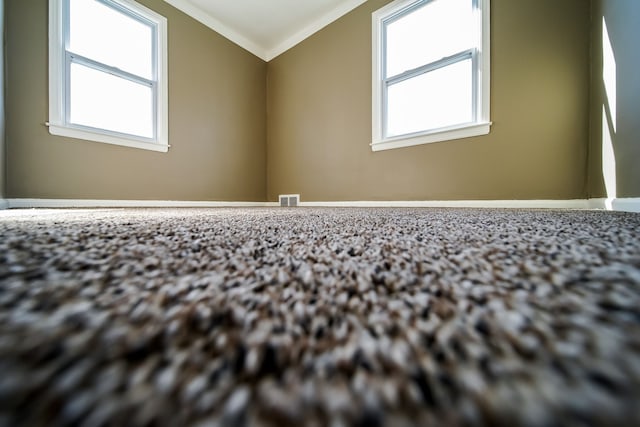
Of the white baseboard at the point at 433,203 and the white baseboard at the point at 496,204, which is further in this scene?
the white baseboard at the point at 496,204

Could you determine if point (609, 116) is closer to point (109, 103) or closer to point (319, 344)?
point (319, 344)

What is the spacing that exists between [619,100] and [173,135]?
2767 mm

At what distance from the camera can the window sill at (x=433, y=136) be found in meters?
1.59

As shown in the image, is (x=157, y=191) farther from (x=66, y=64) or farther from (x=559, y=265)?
(x=559, y=265)

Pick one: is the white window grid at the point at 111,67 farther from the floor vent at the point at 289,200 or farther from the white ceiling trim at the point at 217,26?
the floor vent at the point at 289,200

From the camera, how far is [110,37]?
1.76 metres

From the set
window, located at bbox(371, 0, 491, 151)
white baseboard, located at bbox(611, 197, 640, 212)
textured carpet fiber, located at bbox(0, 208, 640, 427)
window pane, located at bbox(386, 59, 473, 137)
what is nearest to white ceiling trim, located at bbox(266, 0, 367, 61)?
window, located at bbox(371, 0, 491, 151)

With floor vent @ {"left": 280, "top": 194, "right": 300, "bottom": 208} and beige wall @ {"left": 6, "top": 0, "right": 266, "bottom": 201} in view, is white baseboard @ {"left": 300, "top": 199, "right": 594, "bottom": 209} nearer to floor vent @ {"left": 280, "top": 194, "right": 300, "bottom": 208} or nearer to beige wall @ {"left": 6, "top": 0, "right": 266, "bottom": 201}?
floor vent @ {"left": 280, "top": 194, "right": 300, "bottom": 208}

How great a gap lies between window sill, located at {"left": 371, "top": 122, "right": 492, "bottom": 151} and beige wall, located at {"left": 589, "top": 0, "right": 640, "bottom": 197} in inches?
19.1

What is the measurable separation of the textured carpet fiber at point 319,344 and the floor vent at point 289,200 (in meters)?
2.38

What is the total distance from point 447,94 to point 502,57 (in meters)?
0.34

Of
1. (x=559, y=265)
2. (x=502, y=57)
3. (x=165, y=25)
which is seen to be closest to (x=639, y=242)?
(x=559, y=265)

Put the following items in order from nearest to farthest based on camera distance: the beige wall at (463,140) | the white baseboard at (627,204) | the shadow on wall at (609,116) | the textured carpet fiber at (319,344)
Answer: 1. the textured carpet fiber at (319,344)
2. the white baseboard at (627,204)
3. the shadow on wall at (609,116)
4. the beige wall at (463,140)

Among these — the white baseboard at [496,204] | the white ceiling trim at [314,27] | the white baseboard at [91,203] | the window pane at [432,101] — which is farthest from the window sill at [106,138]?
the window pane at [432,101]
